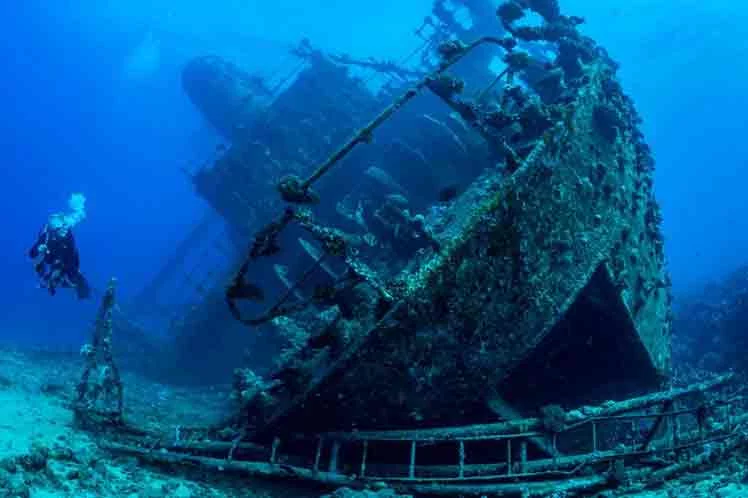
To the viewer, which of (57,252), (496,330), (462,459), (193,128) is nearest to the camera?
(462,459)

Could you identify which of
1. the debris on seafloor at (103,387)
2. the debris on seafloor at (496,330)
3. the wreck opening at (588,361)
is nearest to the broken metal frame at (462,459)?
the debris on seafloor at (496,330)

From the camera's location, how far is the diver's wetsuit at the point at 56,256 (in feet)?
25.5

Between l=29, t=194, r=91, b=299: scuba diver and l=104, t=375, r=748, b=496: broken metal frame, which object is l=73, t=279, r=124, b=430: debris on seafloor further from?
l=29, t=194, r=91, b=299: scuba diver

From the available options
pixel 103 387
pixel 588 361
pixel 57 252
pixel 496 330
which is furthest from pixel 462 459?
→ pixel 57 252

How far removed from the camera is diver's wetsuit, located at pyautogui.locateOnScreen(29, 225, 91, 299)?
25.5 feet

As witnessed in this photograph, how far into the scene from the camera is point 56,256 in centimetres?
799

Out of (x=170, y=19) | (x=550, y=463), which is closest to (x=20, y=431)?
(x=550, y=463)

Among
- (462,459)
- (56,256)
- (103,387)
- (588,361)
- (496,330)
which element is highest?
(56,256)

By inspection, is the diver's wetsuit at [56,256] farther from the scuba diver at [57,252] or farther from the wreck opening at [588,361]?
the wreck opening at [588,361]

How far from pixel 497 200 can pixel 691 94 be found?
88459 millimetres

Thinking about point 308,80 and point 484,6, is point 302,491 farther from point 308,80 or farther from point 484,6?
point 484,6

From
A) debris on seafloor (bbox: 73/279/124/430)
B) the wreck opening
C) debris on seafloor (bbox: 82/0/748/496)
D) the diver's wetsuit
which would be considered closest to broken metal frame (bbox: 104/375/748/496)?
debris on seafloor (bbox: 82/0/748/496)

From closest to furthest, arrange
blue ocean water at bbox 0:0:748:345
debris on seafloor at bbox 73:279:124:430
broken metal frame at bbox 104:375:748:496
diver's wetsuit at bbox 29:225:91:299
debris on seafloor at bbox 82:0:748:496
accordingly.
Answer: broken metal frame at bbox 104:375:748:496 < debris on seafloor at bbox 82:0:748:496 < debris on seafloor at bbox 73:279:124:430 < diver's wetsuit at bbox 29:225:91:299 < blue ocean water at bbox 0:0:748:345

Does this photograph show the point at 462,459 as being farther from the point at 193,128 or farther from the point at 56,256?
the point at 193,128
